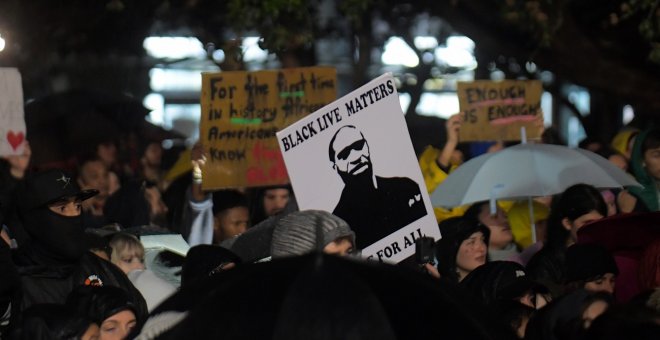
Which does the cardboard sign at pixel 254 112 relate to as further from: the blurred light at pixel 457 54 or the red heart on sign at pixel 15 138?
the blurred light at pixel 457 54

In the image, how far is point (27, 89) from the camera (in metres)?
21.2

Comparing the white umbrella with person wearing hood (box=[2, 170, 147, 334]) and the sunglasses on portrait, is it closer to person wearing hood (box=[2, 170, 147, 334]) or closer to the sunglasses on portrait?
the sunglasses on portrait

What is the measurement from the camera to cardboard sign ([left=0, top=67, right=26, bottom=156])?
927cm

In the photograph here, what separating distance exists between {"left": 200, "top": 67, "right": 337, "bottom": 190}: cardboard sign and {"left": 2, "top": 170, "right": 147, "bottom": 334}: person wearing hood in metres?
3.15

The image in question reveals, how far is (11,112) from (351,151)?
320 centimetres

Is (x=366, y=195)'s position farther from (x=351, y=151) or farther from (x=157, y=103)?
(x=157, y=103)

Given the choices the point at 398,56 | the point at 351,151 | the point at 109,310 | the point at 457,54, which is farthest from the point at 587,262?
the point at 398,56

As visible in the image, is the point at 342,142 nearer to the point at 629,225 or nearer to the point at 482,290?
the point at 482,290

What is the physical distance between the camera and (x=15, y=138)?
940 cm

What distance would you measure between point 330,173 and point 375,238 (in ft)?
1.25

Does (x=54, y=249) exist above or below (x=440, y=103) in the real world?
above

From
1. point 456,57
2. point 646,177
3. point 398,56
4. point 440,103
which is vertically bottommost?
point 440,103

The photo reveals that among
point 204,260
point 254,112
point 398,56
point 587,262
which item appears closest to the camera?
point 204,260

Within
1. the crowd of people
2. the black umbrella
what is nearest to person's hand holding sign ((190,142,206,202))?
the crowd of people
